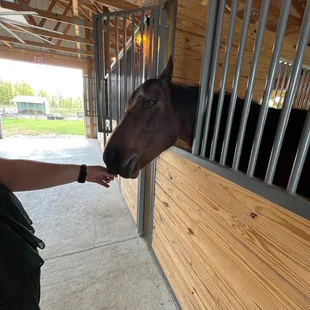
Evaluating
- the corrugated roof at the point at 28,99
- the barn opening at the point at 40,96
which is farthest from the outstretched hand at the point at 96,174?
the corrugated roof at the point at 28,99

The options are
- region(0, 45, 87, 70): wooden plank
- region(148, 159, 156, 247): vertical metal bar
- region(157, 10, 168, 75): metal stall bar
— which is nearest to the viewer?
region(157, 10, 168, 75): metal stall bar

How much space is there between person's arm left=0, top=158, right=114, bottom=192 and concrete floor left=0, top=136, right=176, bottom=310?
971 mm

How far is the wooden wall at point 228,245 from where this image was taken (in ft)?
1.71

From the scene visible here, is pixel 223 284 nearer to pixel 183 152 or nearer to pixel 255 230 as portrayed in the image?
pixel 255 230

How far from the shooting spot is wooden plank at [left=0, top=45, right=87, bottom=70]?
6789 millimetres

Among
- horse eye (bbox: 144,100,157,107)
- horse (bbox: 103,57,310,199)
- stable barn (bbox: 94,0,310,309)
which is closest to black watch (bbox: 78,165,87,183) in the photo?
horse (bbox: 103,57,310,199)

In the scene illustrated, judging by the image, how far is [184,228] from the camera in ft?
3.81

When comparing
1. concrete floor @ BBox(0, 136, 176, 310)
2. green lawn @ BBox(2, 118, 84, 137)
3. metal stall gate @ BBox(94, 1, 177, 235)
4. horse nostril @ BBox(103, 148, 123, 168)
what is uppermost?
metal stall gate @ BBox(94, 1, 177, 235)

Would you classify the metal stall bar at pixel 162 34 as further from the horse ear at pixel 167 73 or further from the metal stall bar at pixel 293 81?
the metal stall bar at pixel 293 81

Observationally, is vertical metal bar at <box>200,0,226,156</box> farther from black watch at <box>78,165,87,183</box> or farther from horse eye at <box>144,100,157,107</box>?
black watch at <box>78,165,87,183</box>

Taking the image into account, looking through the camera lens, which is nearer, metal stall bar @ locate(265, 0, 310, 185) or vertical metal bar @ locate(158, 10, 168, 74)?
metal stall bar @ locate(265, 0, 310, 185)

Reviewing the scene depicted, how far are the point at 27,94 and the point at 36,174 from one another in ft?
79.3

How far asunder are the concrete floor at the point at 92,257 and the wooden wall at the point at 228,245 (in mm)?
327

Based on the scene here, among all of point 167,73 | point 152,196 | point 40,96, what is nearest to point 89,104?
point 152,196
